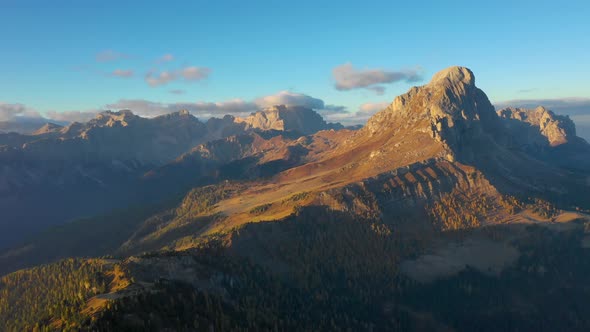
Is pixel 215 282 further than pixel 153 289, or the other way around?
pixel 215 282

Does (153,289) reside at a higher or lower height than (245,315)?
higher

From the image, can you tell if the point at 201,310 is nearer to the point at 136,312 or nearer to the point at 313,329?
the point at 136,312

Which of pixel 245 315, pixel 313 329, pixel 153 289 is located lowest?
pixel 313 329

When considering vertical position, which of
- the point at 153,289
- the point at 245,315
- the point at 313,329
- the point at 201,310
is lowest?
the point at 313,329

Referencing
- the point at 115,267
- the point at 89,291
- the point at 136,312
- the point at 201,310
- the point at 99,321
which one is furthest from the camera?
the point at 115,267

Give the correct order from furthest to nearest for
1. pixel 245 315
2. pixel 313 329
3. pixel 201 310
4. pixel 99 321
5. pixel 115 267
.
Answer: pixel 313 329 < pixel 115 267 < pixel 245 315 < pixel 201 310 < pixel 99 321

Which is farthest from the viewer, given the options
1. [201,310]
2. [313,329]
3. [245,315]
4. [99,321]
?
[313,329]

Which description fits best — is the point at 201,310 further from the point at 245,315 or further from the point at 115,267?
the point at 115,267

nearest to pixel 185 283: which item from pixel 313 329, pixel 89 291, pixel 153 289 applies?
pixel 153 289

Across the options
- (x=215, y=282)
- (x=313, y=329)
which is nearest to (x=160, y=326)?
(x=215, y=282)
